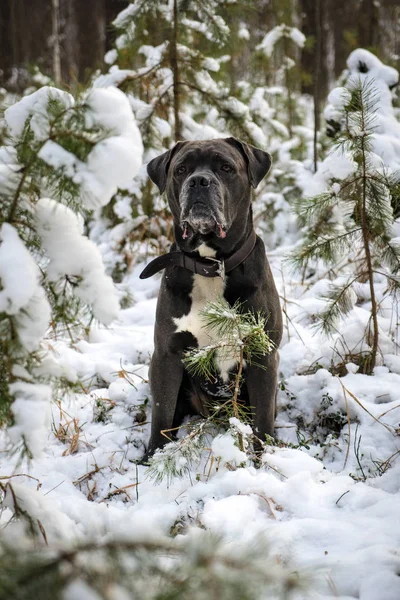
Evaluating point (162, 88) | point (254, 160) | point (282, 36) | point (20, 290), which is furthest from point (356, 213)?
point (282, 36)

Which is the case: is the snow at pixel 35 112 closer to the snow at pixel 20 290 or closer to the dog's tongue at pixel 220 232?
the snow at pixel 20 290

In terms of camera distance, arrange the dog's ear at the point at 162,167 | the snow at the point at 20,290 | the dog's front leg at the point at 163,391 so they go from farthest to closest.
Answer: the dog's ear at the point at 162,167 < the dog's front leg at the point at 163,391 < the snow at the point at 20,290

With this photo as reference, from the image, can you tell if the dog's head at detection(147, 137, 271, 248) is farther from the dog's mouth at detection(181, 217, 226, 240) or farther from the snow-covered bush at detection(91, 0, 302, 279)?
the snow-covered bush at detection(91, 0, 302, 279)

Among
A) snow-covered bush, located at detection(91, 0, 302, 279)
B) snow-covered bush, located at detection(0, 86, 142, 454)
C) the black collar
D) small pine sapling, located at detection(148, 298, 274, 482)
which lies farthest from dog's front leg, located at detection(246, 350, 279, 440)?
snow-covered bush, located at detection(91, 0, 302, 279)

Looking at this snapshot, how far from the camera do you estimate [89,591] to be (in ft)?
3.31

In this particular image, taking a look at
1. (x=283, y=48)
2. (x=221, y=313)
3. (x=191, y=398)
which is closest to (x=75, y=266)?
(x=221, y=313)

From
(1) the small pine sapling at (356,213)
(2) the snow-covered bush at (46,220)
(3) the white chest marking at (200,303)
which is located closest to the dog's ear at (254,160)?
(1) the small pine sapling at (356,213)

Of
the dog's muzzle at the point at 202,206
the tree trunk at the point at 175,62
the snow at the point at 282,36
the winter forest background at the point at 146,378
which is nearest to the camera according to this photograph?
the winter forest background at the point at 146,378

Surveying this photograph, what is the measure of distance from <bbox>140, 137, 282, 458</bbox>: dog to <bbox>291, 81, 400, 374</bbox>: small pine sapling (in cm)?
52

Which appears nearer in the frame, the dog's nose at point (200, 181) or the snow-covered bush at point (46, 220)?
the snow-covered bush at point (46, 220)

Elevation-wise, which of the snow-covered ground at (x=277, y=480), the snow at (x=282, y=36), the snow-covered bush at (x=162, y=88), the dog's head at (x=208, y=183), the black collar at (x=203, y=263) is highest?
the snow at (x=282, y=36)

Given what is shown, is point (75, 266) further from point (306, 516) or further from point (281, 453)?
point (281, 453)

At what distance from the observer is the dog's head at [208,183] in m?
2.90

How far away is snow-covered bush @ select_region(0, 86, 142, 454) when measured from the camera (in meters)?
1.49
